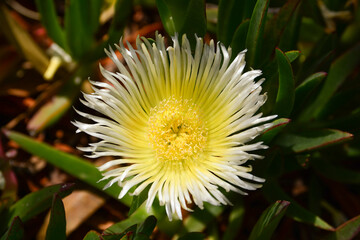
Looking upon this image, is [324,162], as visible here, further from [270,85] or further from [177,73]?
[177,73]

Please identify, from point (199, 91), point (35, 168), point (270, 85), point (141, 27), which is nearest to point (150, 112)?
point (199, 91)

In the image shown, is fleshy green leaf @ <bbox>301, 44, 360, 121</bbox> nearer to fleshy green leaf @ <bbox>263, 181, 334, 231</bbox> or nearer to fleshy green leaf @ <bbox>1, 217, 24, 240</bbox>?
fleshy green leaf @ <bbox>263, 181, 334, 231</bbox>

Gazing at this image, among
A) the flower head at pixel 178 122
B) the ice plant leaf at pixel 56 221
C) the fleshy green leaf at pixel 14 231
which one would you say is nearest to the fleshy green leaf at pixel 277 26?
the flower head at pixel 178 122

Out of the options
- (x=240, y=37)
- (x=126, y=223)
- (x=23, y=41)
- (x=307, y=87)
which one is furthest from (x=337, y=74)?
(x=23, y=41)

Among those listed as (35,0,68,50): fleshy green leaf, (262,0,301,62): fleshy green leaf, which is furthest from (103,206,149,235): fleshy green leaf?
(35,0,68,50): fleshy green leaf

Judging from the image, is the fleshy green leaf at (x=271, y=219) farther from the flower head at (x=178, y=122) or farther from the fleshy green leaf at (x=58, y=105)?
the fleshy green leaf at (x=58, y=105)

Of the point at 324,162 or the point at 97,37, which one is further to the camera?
the point at 97,37
